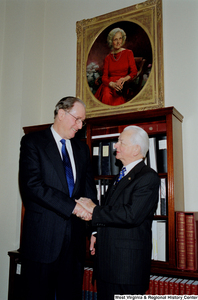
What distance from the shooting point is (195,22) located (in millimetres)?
2848

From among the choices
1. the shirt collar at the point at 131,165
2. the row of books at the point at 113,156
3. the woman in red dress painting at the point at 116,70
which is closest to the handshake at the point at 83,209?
the shirt collar at the point at 131,165

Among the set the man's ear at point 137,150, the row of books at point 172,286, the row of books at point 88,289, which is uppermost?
the man's ear at point 137,150

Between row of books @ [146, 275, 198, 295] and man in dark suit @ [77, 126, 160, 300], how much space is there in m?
0.52

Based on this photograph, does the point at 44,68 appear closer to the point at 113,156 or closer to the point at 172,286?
the point at 113,156

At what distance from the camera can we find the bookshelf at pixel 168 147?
2.32 m

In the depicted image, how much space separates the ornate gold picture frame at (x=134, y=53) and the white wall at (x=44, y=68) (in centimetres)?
10

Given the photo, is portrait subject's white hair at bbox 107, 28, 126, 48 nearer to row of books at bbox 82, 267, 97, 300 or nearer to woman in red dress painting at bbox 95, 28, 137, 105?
woman in red dress painting at bbox 95, 28, 137, 105

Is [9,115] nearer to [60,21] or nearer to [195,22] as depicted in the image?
[60,21]

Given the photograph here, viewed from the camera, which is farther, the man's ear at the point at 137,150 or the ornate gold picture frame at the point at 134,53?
the ornate gold picture frame at the point at 134,53

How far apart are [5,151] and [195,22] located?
102 inches

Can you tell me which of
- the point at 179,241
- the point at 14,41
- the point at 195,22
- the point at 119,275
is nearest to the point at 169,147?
the point at 179,241

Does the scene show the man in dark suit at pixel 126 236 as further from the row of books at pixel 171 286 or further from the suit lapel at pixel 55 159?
the row of books at pixel 171 286

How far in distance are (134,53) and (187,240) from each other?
2067mm

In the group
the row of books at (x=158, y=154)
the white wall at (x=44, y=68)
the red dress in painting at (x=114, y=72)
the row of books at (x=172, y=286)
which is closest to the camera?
the row of books at (x=172, y=286)
